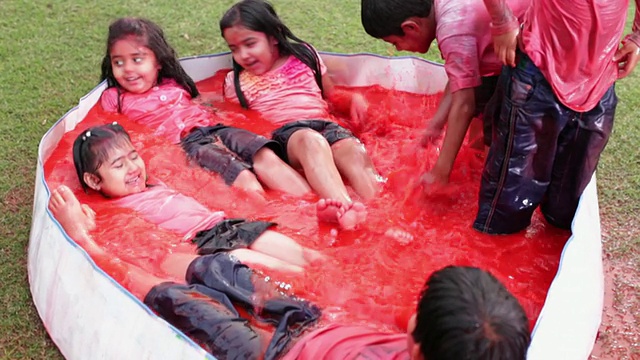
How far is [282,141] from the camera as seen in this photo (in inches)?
127

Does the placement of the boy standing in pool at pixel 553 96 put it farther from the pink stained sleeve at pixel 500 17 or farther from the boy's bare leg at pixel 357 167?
the boy's bare leg at pixel 357 167

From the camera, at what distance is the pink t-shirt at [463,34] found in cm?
261

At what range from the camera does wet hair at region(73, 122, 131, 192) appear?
288 cm

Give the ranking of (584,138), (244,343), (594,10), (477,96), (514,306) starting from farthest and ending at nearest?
(477,96) < (584,138) < (594,10) < (244,343) < (514,306)

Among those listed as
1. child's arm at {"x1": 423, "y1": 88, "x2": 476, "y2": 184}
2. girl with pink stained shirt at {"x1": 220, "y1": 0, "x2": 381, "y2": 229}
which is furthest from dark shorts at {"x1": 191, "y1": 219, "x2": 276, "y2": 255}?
child's arm at {"x1": 423, "y1": 88, "x2": 476, "y2": 184}

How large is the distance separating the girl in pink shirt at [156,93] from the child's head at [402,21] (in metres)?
0.81

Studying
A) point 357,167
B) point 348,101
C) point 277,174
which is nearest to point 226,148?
point 277,174

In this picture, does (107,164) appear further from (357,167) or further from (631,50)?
(631,50)

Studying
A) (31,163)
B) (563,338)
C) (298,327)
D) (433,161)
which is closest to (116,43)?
(31,163)

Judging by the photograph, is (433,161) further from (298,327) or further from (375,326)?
(298,327)

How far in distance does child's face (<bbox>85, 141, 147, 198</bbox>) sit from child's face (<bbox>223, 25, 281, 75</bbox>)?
0.88 metres

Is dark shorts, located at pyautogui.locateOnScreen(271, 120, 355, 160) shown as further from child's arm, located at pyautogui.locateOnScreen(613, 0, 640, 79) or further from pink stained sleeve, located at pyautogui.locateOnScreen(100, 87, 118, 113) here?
child's arm, located at pyautogui.locateOnScreen(613, 0, 640, 79)

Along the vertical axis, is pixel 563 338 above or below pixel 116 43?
below

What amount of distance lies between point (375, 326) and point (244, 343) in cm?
48
